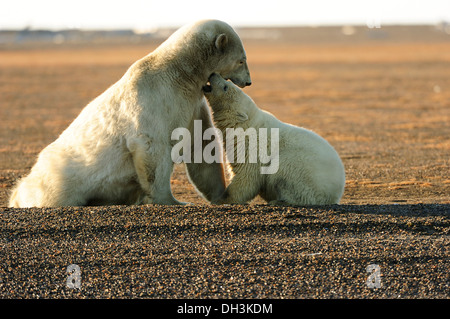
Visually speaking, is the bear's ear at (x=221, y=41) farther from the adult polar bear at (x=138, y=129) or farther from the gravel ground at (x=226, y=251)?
the gravel ground at (x=226, y=251)

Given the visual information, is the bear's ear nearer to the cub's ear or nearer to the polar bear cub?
the polar bear cub

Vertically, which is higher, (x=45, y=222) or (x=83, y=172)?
(x=83, y=172)

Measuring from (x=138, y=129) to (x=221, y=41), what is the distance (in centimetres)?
124

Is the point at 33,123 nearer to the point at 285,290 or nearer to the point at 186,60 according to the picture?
the point at 186,60

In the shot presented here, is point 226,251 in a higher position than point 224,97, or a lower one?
lower

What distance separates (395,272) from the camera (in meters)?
5.75

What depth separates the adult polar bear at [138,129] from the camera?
23.8 ft

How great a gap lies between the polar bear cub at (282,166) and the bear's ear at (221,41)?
0.35 metres

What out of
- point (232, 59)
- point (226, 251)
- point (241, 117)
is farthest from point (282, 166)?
point (226, 251)

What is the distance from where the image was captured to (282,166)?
771 cm

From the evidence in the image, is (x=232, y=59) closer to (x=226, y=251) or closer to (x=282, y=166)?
(x=282, y=166)

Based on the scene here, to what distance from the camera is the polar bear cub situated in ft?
25.2
